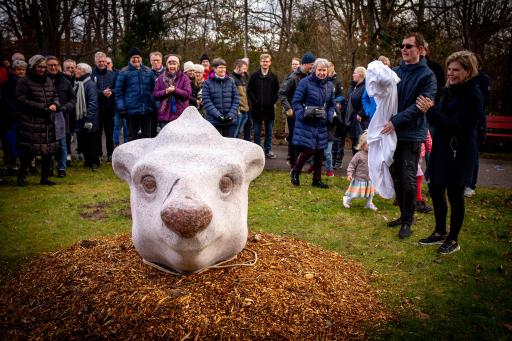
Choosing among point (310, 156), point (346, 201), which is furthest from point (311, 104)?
point (346, 201)

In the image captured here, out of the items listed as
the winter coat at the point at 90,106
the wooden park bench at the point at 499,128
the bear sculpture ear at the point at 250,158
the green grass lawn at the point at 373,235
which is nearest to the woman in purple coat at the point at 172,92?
the green grass lawn at the point at 373,235

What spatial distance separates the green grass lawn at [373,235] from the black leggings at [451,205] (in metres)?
0.33

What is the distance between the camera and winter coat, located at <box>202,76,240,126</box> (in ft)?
29.1

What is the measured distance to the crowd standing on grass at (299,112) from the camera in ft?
17.2

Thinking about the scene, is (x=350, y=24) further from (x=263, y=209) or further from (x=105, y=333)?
(x=105, y=333)

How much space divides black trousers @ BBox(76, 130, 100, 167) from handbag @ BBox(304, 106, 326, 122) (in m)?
4.85

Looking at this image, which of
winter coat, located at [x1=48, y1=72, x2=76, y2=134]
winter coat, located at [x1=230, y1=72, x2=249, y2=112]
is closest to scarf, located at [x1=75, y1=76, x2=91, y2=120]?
winter coat, located at [x1=48, y1=72, x2=76, y2=134]

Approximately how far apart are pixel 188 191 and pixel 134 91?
6386 millimetres

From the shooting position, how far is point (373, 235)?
20.2ft

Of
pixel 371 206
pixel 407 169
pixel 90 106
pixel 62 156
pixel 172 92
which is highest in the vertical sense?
pixel 172 92

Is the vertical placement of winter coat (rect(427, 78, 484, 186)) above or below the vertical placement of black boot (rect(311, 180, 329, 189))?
above

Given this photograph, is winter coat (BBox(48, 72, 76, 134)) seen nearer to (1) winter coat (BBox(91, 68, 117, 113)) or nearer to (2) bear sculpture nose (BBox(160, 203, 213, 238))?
(1) winter coat (BBox(91, 68, 117, 113))

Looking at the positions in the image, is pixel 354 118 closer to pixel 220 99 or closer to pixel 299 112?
pixel 299 112

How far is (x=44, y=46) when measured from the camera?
55.7ft
